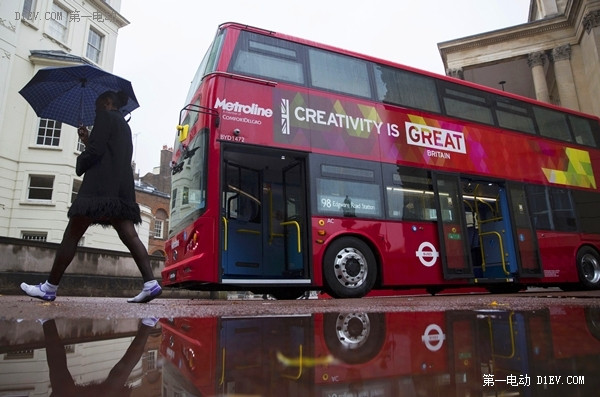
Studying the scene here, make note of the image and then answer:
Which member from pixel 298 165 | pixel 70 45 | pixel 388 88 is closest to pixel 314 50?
pixel 388 88

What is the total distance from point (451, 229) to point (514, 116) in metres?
3.75

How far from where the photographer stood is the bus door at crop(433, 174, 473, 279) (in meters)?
6.73

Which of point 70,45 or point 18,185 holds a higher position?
point 70,45

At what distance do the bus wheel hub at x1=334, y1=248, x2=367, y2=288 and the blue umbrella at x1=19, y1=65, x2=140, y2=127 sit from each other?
3.47m

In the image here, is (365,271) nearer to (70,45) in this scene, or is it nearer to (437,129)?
(437,129)

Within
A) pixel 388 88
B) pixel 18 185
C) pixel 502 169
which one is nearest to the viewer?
pixel 388 88

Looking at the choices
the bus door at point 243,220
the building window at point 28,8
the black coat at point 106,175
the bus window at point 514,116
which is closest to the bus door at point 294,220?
the bus door at point 243,220

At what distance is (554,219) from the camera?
8578 mm

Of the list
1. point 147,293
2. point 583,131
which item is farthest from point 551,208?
point 147,293

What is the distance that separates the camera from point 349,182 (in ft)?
20.5

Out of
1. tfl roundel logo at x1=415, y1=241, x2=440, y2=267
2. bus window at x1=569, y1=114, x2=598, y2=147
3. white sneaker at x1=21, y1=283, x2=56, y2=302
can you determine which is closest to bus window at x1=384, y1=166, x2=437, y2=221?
tfl roundel logo at x1=415, y1=241, x2=440, y2=267

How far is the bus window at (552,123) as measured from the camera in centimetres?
927

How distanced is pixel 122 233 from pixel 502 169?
24.3 feet

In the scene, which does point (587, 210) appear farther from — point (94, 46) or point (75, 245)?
point (94, 46)
